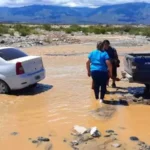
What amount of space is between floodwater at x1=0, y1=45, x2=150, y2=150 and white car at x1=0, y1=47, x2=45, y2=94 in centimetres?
33

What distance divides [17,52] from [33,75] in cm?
102

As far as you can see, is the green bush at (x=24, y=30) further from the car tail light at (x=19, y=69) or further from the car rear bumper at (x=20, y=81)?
the car tail light at (x=19, y=69)

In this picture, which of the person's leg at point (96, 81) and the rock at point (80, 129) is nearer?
the rock at point (80, 129)

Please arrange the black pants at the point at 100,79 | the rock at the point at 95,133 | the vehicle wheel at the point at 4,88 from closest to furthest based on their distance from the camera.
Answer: the rock at the point at 95,133, the black pants at the point at 100,79, the vehicle wheel at the point at 4,88

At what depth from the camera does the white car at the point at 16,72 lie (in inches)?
447

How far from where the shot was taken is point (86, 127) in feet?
27.1

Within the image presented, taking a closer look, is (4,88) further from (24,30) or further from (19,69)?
(24,30)

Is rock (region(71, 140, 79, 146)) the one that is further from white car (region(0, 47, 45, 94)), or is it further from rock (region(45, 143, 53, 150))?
white car (region(0, 47, 45, 94))

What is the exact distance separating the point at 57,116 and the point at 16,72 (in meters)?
2.64

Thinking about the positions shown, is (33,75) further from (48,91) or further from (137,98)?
(137,98)

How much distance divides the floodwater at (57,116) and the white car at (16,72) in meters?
0.33

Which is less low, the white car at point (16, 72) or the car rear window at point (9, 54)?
the car rear window at point (9, 54)

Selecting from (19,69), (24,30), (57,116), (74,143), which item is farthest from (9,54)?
(24,30)

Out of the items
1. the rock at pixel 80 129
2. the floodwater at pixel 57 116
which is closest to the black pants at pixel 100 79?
the floodwater at pixel 57 116
